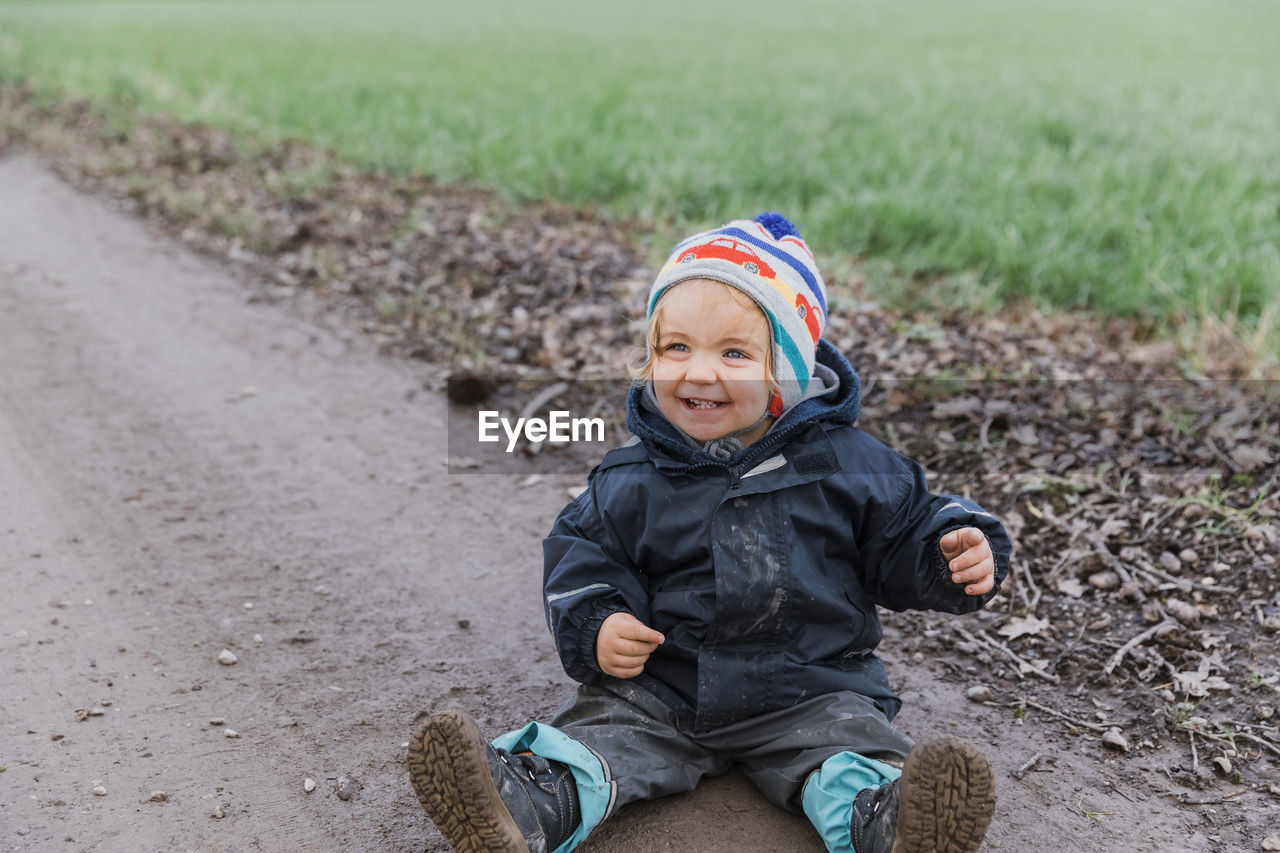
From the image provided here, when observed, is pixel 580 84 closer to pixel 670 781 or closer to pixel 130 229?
pixel 130 229

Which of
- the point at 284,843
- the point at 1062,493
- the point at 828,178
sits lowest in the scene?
the point at 284,843

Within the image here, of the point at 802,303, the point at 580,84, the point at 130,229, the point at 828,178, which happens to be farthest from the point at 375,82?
the point at 802,303

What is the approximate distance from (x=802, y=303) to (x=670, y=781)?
3.72 ft

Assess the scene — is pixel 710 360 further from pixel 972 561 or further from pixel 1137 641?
pixel 1137 641

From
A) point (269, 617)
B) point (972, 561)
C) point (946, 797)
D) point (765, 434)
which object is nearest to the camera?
point (946, 797)

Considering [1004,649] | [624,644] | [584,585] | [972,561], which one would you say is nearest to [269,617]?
[584,585]

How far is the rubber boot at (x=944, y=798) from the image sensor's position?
210cm

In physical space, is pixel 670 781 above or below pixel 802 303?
below

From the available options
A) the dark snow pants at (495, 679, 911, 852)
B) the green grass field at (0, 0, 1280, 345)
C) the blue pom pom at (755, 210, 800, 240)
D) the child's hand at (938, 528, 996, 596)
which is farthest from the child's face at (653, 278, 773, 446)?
the green grass field at (0, 0, 1280, 345)

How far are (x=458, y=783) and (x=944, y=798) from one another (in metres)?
0.91

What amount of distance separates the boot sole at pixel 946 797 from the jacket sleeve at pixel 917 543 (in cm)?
52

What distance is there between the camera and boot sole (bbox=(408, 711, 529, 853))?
7.14 ft

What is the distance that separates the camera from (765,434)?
2693mm

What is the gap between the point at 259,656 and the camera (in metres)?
3.25
